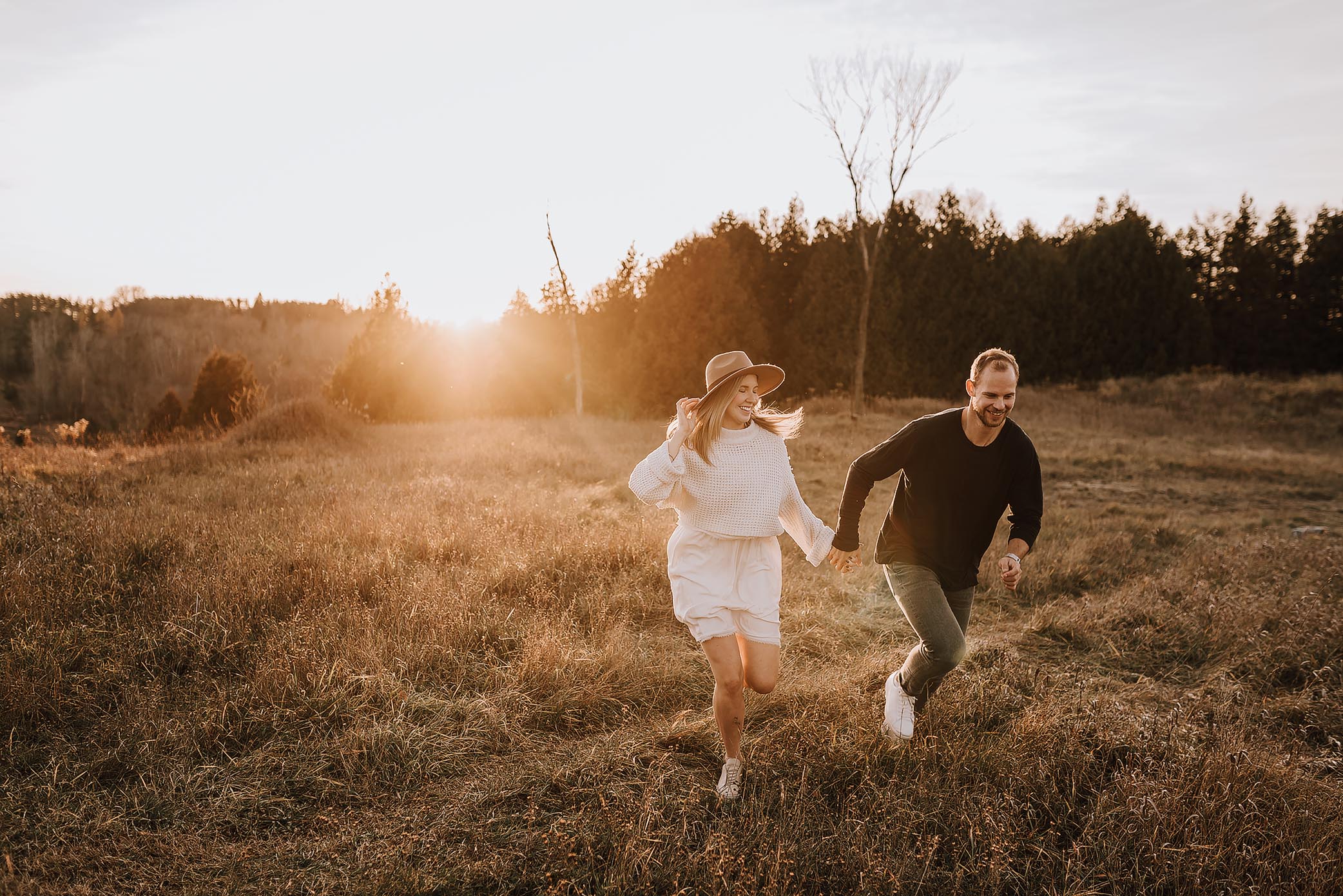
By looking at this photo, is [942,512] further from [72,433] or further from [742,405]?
[72,433]

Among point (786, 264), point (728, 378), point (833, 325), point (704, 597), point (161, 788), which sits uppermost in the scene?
point (786, 264)

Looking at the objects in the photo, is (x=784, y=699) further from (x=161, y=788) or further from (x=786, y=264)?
(x=786, y=264)

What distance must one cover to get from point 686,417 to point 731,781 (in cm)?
178

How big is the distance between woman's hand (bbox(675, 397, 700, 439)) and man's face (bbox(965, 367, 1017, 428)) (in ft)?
4.52

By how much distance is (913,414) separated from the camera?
77.7ft

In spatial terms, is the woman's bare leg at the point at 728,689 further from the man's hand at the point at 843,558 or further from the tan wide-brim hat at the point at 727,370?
the tan wide-brim hat at the point at 727,370

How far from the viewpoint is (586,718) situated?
440 centimetres

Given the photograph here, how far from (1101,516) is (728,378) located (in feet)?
30.1

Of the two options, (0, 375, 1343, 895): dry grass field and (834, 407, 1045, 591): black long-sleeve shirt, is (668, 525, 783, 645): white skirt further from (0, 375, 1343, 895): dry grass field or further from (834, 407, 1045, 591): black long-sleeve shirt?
(0, 375, 1343, 895): dry grass field

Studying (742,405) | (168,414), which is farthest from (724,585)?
(168,414)

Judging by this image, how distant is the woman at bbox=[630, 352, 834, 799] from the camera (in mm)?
3354

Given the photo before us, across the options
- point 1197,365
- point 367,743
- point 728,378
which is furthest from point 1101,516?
point 1197,365

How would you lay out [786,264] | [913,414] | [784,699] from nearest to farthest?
[784,699] < [913,414] < [786,264]

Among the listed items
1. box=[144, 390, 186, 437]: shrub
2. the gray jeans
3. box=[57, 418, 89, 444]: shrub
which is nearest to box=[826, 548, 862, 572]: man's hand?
the gray jeans
